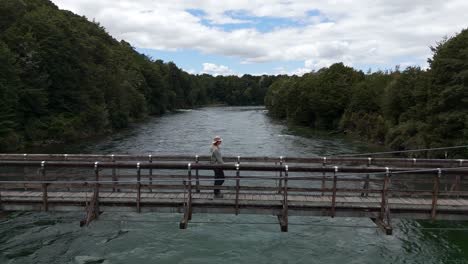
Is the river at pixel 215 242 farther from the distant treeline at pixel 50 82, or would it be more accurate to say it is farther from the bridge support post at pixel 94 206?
the distant treeline at pixel 50 82

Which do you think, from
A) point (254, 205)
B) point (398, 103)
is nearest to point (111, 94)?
point (398, 103)

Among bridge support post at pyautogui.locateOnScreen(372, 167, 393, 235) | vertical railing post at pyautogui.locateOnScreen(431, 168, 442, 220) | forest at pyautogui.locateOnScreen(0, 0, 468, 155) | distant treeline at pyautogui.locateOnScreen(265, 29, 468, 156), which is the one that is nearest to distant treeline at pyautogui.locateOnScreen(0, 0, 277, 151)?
forest at pyautogui.locateOnScreen(0, 0, 468, 155)

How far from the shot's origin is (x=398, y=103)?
51.3 metres

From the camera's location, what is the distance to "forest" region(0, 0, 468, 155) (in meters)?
36.2

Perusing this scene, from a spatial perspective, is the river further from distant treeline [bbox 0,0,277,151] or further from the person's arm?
distant treeline [bbox 0,0,277,151]

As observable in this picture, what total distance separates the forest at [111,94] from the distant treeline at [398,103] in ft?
0.33

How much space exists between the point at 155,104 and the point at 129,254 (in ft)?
336

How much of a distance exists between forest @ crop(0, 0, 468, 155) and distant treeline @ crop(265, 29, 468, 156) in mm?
102

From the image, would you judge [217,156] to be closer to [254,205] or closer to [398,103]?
[254,205]

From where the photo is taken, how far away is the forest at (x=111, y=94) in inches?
1423

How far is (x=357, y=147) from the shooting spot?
4656 centimetres

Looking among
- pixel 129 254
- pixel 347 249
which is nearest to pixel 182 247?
pixel 129 254

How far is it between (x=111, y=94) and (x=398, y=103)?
44627mm

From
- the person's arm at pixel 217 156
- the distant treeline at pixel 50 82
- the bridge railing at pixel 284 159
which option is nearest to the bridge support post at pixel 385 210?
the bridge railing at pixel 284 159
